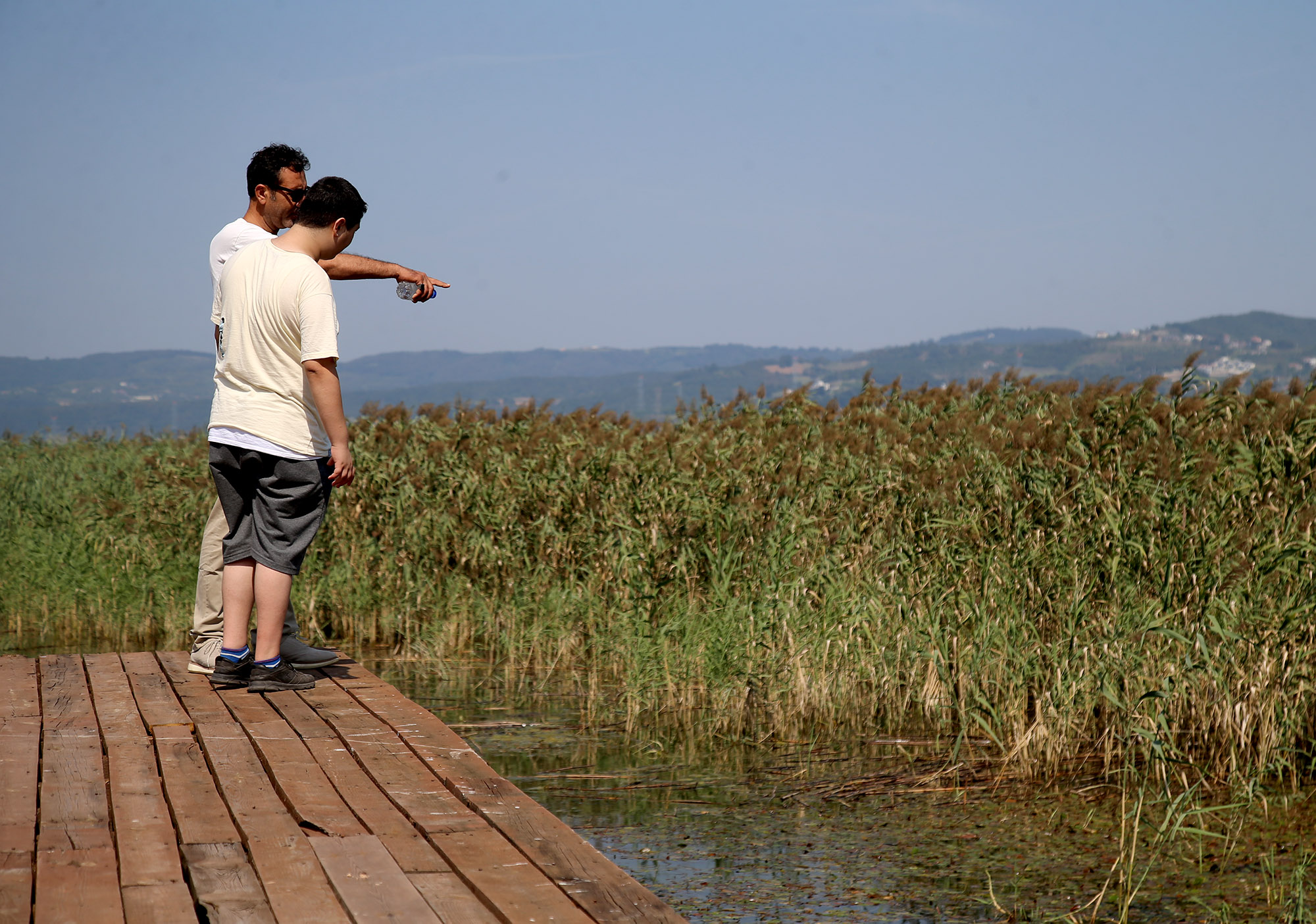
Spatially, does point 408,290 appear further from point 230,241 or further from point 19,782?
point 19,782

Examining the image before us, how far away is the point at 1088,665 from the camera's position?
5.48 metres

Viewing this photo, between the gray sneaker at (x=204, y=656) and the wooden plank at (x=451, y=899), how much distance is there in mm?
2769

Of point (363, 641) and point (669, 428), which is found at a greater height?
point (669, 428)

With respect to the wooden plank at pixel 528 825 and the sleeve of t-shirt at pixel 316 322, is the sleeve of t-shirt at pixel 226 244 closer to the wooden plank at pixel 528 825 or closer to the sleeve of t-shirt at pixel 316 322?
the sleeve of t-shirt at pixel 316 322

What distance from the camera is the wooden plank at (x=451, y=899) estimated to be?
2.61 meters

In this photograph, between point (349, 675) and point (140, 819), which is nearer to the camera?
point (140, 819)

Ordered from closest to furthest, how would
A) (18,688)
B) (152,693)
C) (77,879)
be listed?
(77,879)
(152,693)
(18,688)

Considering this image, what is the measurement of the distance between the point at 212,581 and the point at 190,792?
191 cm

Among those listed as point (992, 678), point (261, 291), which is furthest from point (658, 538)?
point (261, 291)

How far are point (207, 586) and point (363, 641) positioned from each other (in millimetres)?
3620

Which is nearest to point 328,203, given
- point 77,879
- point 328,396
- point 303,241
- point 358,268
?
point 303,241

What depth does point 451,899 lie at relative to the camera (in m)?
2.72

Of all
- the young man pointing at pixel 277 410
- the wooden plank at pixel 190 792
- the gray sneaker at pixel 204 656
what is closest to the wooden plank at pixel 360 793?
the wooden plank at pixel 190 792

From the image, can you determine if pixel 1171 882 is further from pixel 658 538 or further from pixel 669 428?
pixel 669 428
